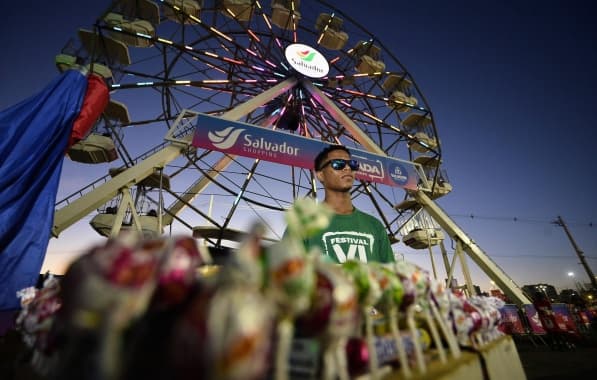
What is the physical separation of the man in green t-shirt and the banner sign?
115 inches

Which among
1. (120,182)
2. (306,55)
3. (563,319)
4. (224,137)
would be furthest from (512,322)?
(306,55)

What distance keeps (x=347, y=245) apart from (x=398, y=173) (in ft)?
17.6

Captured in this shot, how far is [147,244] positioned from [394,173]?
6.96m

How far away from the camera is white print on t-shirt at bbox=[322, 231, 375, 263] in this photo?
223 cm

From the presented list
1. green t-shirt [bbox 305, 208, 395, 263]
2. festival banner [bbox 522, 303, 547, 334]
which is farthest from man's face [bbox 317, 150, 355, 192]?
festival banner [bbox 522, 303, 547, 334]

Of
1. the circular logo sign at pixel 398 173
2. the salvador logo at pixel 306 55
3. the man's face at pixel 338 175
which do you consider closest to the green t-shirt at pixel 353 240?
the man's face at pixel 338 175

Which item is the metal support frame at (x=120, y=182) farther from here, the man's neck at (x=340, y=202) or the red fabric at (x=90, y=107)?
the man's neck at (x=340, y=202)

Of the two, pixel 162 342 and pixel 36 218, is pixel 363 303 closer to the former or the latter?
pixel 162 342

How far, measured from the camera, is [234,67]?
970 centimetres

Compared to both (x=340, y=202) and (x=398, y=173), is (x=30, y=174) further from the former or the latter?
(x=398, y=173)

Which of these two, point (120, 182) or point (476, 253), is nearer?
point (120, 182)

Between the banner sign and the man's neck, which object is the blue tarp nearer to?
the banner sign

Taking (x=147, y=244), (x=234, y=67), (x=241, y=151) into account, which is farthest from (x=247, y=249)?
(x=234, y=67)

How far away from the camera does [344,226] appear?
235 cm
